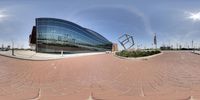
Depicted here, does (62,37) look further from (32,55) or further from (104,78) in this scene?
(104,78)

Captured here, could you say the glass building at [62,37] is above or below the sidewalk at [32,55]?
above

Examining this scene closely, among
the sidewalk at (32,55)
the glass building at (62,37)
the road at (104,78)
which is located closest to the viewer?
the glass building at (62,37)

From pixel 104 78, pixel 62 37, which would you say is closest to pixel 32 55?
pixel 62 37

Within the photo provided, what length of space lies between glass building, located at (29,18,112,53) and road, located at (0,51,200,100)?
0.58 meters

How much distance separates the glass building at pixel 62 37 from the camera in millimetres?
2594

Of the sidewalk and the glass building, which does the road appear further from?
the glass building

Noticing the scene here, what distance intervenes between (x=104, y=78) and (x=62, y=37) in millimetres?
1587

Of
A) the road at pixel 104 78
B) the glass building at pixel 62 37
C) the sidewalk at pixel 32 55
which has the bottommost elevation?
the road at pixel 104 78

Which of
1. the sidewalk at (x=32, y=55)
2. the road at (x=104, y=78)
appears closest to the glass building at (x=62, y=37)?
the sidewalk at (x=32, y=55)

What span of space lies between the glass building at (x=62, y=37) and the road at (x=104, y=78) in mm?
578

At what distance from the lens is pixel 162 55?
409 centimetres

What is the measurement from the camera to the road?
3580 mm

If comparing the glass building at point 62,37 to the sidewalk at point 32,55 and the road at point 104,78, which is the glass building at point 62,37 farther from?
the road at point 104,78

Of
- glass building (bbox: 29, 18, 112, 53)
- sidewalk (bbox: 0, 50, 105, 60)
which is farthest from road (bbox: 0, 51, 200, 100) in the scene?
glass building (bbox: 29, 18, 112, 53)
